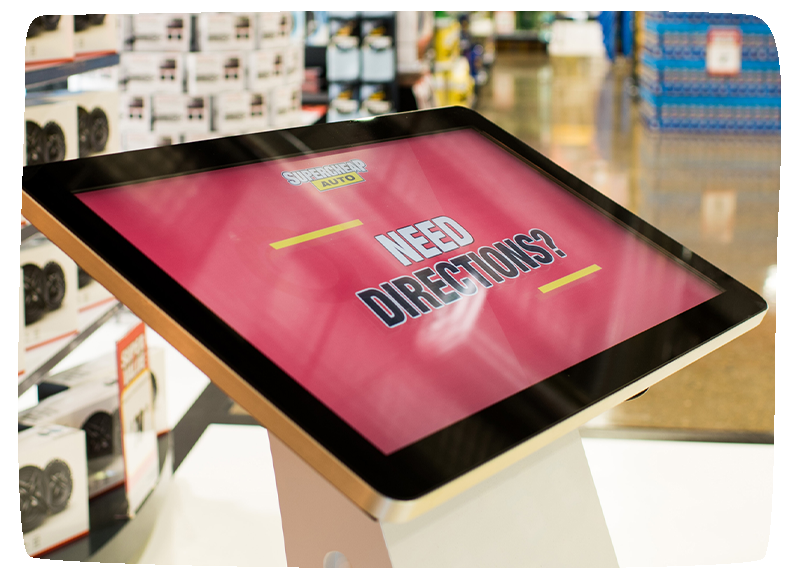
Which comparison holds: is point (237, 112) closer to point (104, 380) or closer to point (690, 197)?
point (104, 380)

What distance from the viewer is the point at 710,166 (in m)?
7.22

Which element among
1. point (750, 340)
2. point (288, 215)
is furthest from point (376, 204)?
point (750, 340)

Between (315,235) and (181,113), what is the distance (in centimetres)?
344

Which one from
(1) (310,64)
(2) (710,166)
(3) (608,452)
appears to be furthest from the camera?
(2) (710,166)

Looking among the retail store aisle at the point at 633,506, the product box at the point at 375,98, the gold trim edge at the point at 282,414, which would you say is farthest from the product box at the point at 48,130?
the product box at the point at 375,98

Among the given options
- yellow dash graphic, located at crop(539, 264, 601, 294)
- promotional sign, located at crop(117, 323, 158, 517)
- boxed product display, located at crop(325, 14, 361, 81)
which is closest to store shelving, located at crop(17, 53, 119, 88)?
promotional sign, located at crop(117, 323, 158, 517)

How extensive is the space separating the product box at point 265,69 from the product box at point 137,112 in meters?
0.55

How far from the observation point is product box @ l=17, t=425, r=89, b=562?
173 centimetres

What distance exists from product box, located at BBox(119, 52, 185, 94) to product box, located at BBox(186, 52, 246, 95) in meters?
0.06

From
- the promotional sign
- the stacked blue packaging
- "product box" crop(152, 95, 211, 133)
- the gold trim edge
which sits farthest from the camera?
the stacked blue packaging

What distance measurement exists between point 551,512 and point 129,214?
24.0 inches

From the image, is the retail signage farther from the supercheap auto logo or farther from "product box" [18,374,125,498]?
the supercheap auto logo

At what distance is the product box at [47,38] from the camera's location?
1718mm

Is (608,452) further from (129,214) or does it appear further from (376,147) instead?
(129,214)
